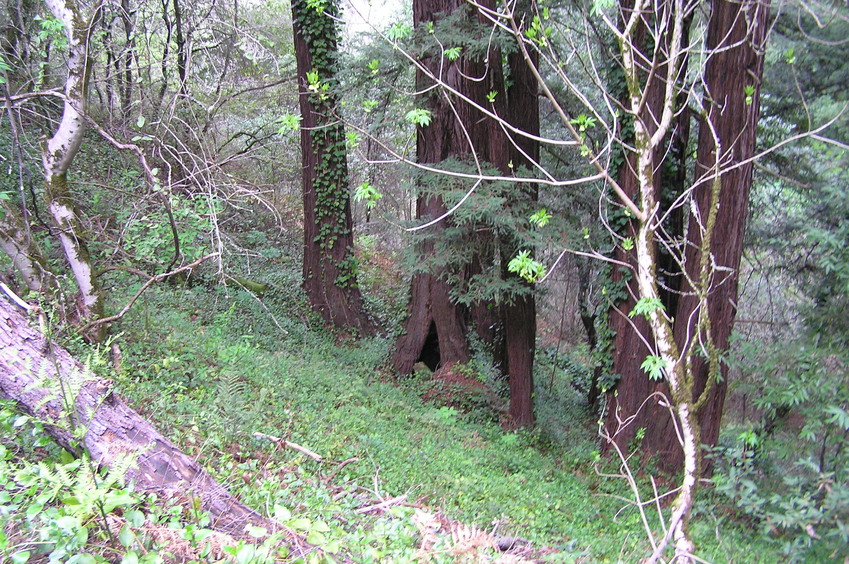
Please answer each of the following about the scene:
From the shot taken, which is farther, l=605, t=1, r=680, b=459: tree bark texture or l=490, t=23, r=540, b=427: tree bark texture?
l=490, t=23, r=540, b=427: tree bark texture

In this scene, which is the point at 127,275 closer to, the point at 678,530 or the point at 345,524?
the point at 345,524

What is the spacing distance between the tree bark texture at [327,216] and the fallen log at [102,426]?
6.98 m

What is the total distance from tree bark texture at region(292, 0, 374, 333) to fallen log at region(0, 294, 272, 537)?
6984 millimetres

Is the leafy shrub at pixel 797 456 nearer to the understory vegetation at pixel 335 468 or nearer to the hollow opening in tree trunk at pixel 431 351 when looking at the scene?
the understory vegetation at pixel 335 468

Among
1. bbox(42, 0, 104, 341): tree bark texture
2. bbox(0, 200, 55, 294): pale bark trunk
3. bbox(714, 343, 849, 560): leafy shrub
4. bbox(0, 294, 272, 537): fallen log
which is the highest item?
bbox(42, 0, 104, 341): tree bark texture

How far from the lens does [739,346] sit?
22.2 ft

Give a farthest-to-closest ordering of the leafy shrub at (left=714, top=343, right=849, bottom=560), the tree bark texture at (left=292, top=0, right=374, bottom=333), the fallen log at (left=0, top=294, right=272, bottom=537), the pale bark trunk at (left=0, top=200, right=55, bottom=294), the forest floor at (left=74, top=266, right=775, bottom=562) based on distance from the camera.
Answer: the tree bark texture at (left=292, top=0, right=374, bottom=333)
the pale bark trunk at (left=0, top=200, right=55, bottom=294)
the leafy shrub at (left=714, top=343, right=849, bottom=560)
the forest floor at (left=74, top=266, right=775, bottom=562)
the fallen log at (left=0, top=294, right=272, bottom=537)

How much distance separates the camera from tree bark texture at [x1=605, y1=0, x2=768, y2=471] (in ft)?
19.6

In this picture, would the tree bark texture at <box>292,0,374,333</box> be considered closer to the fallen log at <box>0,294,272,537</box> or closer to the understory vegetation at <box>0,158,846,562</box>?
the understory vegetation at <box>0,158,846,562</box>

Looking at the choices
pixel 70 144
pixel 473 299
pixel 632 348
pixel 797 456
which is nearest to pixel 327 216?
pixel 473 299

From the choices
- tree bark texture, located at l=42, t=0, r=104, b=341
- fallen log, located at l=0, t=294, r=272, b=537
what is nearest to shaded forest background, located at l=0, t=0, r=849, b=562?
tree bark texture, located at l=42, t=0, r=104, b=341

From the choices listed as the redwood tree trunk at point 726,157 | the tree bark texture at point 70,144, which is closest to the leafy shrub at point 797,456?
the redwood tree trunk at point 726,157

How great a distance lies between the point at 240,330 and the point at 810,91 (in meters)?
8.86

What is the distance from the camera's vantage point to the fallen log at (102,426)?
2.79 m
